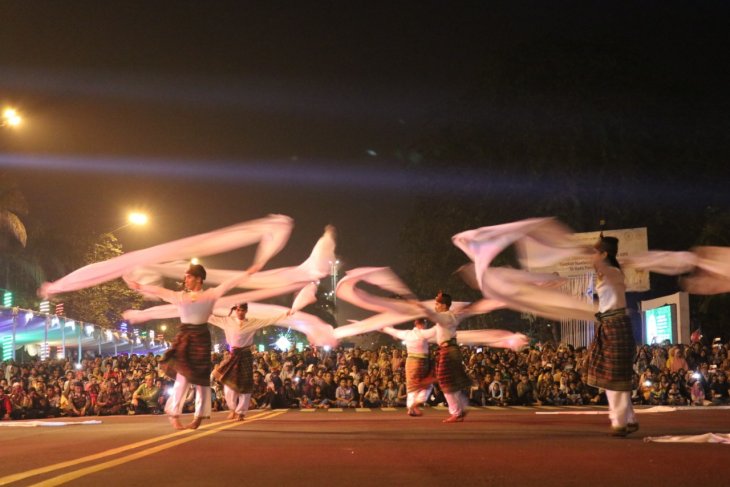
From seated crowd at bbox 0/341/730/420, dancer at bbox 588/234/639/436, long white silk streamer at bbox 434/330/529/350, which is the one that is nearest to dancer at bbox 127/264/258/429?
dancer at bbox 588/234/639/436

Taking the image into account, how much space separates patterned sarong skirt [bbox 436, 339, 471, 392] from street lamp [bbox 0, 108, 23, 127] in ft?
61.1

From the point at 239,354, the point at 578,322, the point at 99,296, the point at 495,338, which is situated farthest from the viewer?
the point at 99,296

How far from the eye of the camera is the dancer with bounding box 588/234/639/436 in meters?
9.74

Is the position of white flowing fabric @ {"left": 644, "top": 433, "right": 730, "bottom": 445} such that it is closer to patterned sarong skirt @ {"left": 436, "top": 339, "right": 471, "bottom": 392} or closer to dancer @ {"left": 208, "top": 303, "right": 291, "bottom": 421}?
patterned sarong skirt @ {"left": 436, "top": 339, "right": 471, "bottom": 392}

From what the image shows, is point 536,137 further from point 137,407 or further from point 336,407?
point 137,407

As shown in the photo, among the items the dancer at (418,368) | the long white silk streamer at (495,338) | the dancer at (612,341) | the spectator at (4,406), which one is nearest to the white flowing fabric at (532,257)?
the dancer at (612,341)

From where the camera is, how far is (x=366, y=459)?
721cm

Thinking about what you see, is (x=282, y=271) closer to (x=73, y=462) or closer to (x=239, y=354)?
(x=239, y=354)

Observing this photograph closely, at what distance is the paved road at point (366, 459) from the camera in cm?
592

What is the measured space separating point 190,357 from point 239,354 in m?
4.19

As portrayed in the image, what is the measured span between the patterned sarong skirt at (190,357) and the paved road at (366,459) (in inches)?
37.1

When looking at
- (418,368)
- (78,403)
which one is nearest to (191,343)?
(418,368)

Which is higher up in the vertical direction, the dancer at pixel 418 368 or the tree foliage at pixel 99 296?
the tree foliage at pixel 99 296

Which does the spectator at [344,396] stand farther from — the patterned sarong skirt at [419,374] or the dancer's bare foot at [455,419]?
the dancer's bare foot at [455,419]
